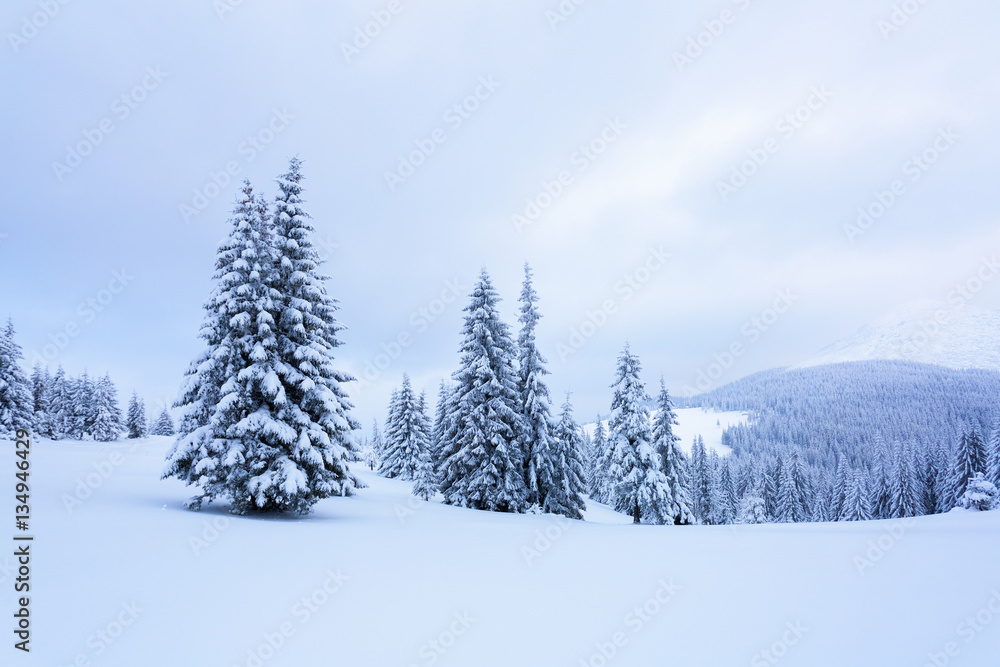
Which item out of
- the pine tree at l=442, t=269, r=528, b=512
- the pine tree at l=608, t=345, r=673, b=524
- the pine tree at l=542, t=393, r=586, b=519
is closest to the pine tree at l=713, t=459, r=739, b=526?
the pine tree at l=608, t=345, r=673, b=524

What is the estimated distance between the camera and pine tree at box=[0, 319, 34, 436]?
41719 mm

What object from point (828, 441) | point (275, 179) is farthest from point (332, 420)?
point (828, 441)

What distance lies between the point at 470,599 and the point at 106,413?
7854cm

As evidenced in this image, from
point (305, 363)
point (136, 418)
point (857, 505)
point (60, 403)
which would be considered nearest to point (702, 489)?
point (857, 505)

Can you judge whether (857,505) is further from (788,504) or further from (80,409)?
(80,409)

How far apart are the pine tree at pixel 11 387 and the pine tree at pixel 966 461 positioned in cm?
9172

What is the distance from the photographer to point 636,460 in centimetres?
2983

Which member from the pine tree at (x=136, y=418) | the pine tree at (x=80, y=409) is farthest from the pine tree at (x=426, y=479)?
the pine tree at (x=136, y=418)

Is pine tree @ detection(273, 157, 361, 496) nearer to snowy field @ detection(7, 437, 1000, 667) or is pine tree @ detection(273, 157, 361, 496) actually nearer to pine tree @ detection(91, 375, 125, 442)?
snowy field @ detection(7, 437, 1000, 667)

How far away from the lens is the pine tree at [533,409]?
2644 cm

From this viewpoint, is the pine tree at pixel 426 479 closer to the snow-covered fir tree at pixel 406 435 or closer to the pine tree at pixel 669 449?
the snow-covered fir tree at pixel 406 435

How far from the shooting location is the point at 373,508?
66.1 ft

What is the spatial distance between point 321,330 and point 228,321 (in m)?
2.99

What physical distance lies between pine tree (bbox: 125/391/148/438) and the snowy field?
270ft
